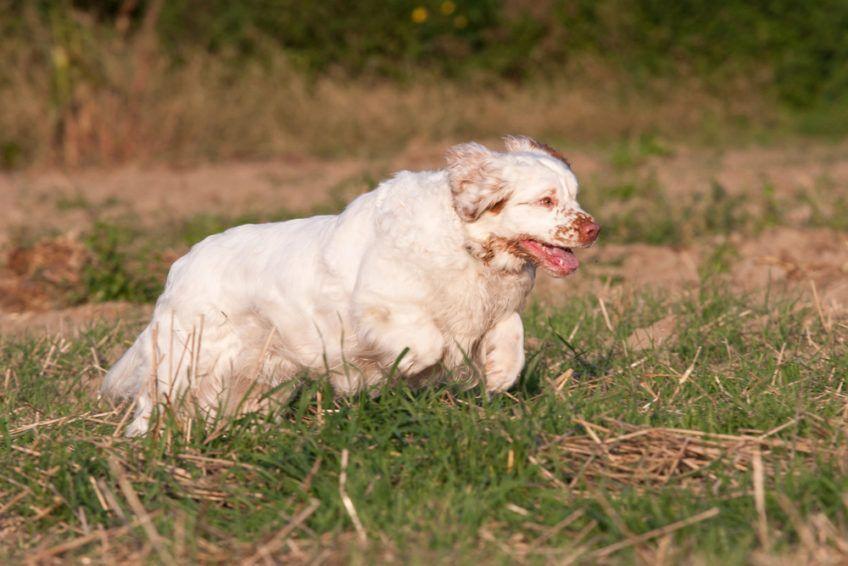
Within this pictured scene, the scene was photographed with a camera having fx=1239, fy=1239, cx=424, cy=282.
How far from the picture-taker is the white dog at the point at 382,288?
3861 mm

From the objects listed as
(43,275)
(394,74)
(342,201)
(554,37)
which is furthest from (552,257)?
(554,37)

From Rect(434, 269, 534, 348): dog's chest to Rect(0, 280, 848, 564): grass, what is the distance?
24cm

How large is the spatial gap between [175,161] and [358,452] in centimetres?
1048

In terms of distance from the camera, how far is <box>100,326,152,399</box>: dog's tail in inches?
168

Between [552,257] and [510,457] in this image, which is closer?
[510,457]

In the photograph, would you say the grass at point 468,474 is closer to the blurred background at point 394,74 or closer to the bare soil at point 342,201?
the bare soil at point 342,201

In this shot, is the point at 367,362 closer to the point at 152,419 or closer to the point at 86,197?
the point at 152,419

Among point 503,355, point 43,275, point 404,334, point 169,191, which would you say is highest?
point 404,334

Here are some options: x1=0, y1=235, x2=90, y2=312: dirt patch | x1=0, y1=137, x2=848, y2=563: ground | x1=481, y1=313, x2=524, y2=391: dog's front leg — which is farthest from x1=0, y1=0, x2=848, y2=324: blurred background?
x1=481, y1=313, x2=524, y2=391: dog's front leg

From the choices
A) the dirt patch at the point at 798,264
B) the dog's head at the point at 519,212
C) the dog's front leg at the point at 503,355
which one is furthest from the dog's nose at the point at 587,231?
the dirt patch at the point at 798,264

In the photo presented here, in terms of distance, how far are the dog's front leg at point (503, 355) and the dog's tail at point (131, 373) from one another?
45.8 inches

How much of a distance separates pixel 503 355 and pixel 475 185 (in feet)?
1.86

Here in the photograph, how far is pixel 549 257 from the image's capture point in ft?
12.8

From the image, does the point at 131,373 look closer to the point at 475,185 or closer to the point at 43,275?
the point at 475,185
